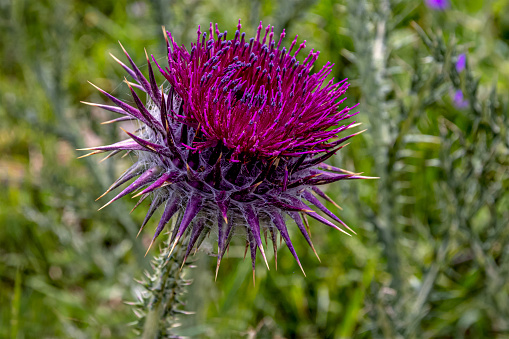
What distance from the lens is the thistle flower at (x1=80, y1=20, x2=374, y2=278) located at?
153 cm

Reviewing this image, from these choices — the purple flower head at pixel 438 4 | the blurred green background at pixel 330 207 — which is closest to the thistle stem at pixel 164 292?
the blurred green background at pixel 330 207

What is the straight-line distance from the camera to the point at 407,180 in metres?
4.41

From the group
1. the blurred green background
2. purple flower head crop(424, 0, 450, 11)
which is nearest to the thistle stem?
the blurred green background

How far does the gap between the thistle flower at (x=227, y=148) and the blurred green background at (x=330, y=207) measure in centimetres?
24

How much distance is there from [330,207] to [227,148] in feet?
7.54

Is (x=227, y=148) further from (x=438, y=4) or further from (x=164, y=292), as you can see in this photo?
(x=438, y=4)

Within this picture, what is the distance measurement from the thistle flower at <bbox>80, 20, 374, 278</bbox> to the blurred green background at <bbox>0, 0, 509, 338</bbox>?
24 centimetres

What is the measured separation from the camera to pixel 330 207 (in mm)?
3734

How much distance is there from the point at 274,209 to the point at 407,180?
3.15m

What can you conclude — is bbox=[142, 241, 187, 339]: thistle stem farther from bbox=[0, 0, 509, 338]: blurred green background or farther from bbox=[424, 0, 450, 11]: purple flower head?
bbox=[424, 0, 450, 11]: purple flower head

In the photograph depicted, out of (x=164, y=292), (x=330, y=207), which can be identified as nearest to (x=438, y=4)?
(x=330, y=207)

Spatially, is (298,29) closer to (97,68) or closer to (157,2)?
(157,2)

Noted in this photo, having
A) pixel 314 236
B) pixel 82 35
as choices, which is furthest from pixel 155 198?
pixel 82 35

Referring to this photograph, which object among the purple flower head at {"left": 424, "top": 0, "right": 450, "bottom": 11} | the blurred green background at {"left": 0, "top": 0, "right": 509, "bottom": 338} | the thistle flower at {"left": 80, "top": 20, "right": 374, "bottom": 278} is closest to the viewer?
the thistle flower at {"left": 80, "top": 20, "right": 374, "bottom": 278}
